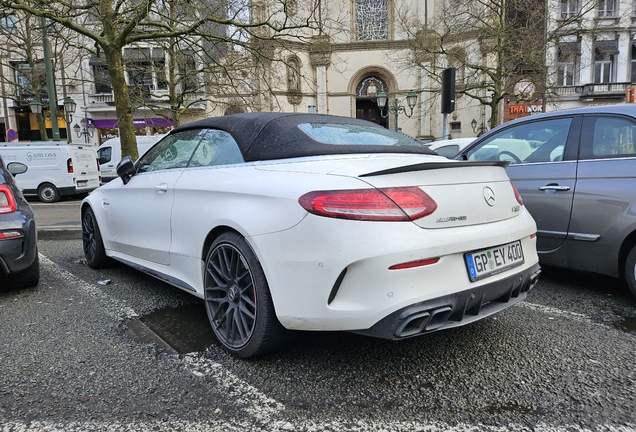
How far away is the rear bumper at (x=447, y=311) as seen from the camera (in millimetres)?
2072

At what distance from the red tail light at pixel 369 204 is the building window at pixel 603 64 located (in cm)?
3750

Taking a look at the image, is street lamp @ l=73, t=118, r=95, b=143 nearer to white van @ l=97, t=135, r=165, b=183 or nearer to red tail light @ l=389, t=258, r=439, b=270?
white van @ l=97, t=135, r=165, b=183

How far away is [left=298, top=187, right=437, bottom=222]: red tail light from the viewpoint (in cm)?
210

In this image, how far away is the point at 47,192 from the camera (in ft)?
47.6

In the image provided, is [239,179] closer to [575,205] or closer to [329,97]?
[575,205]

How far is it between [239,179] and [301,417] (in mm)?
1362

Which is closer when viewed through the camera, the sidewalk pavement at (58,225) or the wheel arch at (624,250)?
the wheel arch at (624,250)

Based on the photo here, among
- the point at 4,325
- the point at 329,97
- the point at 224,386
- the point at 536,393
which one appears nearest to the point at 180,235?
the point at 224,386

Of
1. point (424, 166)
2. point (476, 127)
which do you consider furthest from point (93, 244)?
point (476, 127)

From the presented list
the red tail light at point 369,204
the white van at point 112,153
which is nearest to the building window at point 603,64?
the white van at point 112,153

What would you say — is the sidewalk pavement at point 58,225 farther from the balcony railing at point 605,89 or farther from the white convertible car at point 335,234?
the balcony railing at point 605,89

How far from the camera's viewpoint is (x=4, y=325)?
10.5 ft

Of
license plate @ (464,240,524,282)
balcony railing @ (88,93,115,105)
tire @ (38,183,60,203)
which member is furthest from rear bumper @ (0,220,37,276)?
balcony railing @ (88,93,115,105)

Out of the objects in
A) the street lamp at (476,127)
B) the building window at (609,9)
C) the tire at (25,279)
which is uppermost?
the building window at (609,9)
